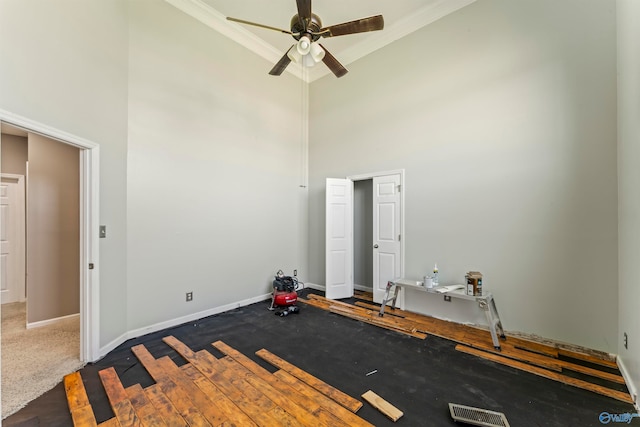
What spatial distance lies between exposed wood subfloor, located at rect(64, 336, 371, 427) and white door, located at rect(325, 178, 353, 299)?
2.24 metres

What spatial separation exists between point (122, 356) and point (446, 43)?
5.71 m

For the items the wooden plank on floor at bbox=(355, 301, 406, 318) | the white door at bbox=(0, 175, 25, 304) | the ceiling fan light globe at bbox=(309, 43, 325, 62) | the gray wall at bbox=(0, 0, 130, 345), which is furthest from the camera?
the white door at bbox=(0, 175, 25, 304)

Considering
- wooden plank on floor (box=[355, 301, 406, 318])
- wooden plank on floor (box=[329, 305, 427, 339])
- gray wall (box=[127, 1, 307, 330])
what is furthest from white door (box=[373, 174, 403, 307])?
gray wall (box=[127, 1, 307, 330])

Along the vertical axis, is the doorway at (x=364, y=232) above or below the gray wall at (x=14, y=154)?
below

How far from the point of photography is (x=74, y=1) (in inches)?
92.5

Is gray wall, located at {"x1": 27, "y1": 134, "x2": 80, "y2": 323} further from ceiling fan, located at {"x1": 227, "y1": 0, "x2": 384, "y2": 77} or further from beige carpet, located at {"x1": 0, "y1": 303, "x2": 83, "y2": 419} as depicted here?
ceiling fan, located at {"x1": 227, "y1": 0, "x2": 384, "y2": 77}

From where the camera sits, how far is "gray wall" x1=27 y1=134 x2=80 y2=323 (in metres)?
3.34

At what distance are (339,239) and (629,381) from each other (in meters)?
3.61

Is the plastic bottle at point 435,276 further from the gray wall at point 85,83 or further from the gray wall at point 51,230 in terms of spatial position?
the gray wall at point 51,230

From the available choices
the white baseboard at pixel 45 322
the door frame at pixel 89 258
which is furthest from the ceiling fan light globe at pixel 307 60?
the white baseboard at pixel 45 322

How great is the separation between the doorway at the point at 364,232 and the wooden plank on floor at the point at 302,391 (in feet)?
7.52

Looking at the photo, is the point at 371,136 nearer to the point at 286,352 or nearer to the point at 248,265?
the point at 248,265

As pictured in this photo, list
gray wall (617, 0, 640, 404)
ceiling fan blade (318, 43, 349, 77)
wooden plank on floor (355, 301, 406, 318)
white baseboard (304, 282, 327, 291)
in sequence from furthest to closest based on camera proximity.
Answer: white baseboard (304, 282, 327, 291), wooden plank on floor (355, 301, 406, 318), ceiling fan blade (318, 43, 349, 77), gray wall (617, 0, 640, 404)

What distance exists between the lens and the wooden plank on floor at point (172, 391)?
5.97 ft
